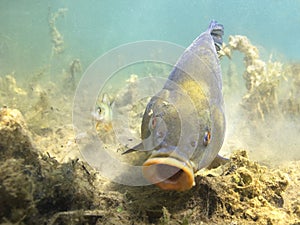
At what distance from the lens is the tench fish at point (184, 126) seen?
257cm

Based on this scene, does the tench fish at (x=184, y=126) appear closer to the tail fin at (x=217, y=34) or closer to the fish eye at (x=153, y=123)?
the fish eye at (x=153, y=123)

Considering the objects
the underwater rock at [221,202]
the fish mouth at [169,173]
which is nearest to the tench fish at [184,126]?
the fish mouth at [169,173]

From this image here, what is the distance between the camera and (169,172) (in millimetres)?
2594

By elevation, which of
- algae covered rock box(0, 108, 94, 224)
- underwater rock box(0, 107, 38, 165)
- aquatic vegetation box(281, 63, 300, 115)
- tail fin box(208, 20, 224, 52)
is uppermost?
aquatic vegetation box(281, 63, 300, 115)

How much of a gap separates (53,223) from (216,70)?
10.5 feet

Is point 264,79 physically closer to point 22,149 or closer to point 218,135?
point 218,135

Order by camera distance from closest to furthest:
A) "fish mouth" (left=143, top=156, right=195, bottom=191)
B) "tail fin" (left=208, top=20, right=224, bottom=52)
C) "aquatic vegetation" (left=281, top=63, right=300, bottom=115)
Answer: "fish mouth" (left=143, top=156, right=195, bottom=191)
"tail fin" (left=208, top=20, right=224, bottom=52)
"aquatic vegetation" (left=281, top=63, right=300, bottom=115)

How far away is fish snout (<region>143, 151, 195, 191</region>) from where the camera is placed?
251 cm

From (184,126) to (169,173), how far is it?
0.57 m

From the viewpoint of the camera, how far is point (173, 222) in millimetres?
2693

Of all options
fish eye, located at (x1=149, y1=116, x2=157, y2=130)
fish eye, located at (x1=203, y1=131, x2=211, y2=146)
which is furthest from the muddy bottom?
fish eye, located at (x1=149, y1=116, x2=157, y2=130)

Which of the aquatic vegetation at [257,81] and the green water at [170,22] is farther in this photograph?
the green water at [170,22]

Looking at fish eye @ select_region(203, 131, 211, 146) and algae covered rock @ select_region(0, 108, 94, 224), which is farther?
fish eye @ select_region(203, 131, 211, 146)

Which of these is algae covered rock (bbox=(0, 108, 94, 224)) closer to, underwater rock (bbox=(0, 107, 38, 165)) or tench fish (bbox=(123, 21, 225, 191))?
underwater rock (bbox=(0, 107, 38, 165))
